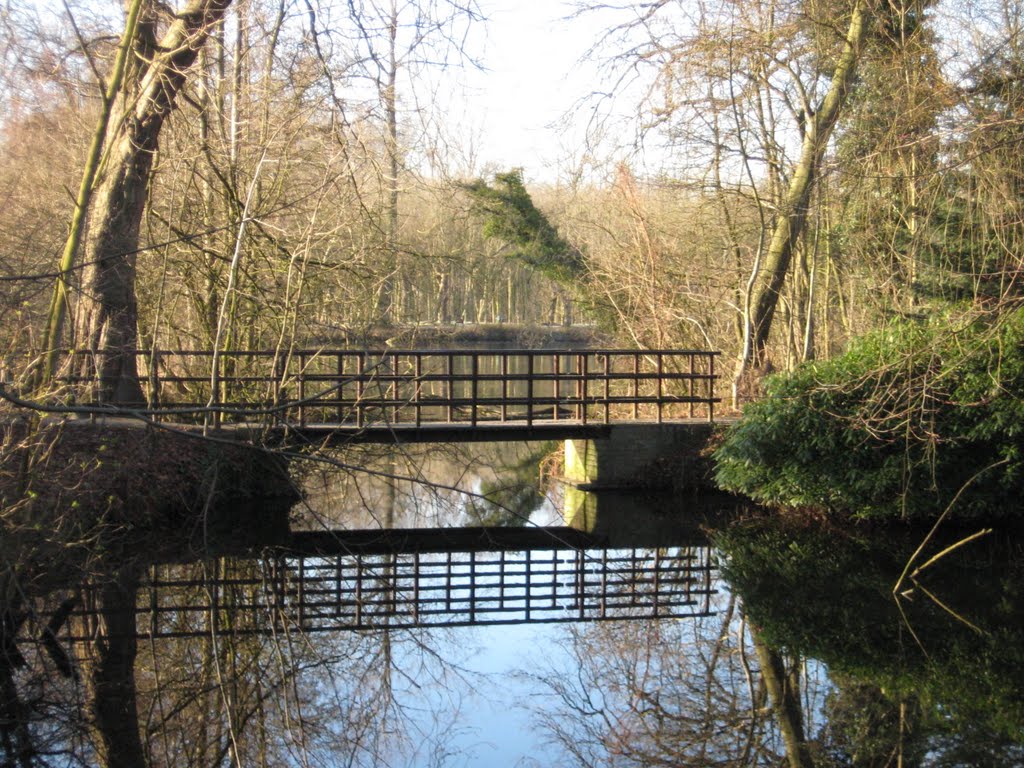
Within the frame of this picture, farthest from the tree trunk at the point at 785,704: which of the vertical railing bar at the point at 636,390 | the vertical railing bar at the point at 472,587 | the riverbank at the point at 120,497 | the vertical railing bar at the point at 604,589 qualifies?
the vertical railing bar at the point at 636,390

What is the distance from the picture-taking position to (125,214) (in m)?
12.5

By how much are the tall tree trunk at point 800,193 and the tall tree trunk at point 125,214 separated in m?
8.04

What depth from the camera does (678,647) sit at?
29.1 feet

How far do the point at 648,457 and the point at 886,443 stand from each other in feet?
13.9

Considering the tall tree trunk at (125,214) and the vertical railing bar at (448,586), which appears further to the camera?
the tall tree trunk at (125,214)

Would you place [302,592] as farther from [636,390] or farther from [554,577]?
[636,390]

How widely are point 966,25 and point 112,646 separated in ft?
33.0

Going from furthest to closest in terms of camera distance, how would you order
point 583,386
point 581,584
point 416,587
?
point 583,386, point 581,584, point 416,587

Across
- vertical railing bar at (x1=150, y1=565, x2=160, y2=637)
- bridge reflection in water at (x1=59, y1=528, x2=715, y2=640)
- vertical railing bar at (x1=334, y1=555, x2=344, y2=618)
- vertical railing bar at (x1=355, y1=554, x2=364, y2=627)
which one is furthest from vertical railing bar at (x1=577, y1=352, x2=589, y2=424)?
vertical railing bar at (x1=150, y1=565, x2=160, y2=637)

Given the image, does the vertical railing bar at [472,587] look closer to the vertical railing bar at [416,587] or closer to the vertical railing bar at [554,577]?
the vertical railing bar at [416,587]

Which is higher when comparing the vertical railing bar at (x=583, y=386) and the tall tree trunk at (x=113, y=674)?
the vertical railing bar at (x=583, y=386)

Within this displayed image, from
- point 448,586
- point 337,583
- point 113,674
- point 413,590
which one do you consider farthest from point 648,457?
point 113,674

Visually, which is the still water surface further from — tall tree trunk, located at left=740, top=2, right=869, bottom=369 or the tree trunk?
tall tree trunk, located at left=740, top=2, right=869, bottom=369

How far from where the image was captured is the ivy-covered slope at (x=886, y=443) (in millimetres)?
11883
